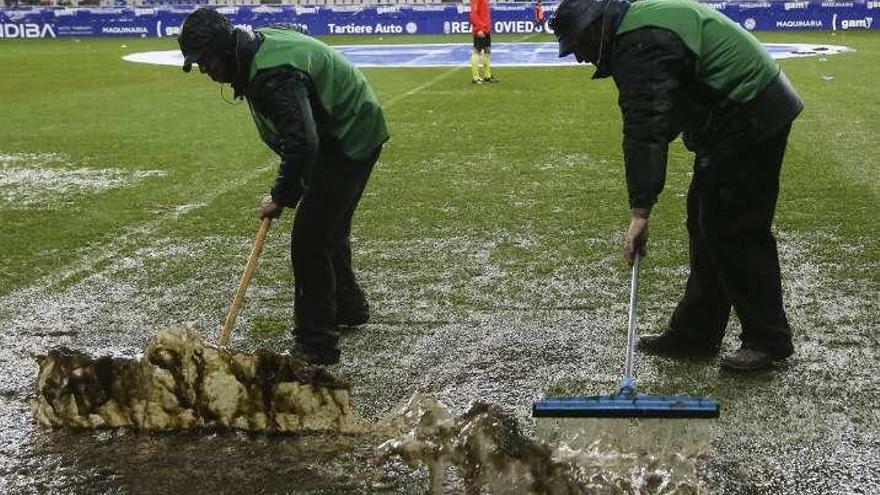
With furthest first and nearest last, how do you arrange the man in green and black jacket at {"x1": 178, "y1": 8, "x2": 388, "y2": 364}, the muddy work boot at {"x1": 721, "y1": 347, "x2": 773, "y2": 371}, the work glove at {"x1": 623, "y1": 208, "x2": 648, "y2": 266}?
the muddy work boot at {"x1": 721, "y1": 347, "x2": 773, "y2": 371} < the man in green and black jacket at {"x1": 178, "y1": 8, "x2": 388, "y2": 364} < the work glove at {"x1": 623, "y1": 208, "x2": 648, "y2": 266}

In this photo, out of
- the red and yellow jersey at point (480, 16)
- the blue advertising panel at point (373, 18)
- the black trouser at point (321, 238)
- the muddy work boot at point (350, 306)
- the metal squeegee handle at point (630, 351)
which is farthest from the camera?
the blue advertising panel at point (373, 18)

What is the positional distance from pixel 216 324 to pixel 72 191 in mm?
4549

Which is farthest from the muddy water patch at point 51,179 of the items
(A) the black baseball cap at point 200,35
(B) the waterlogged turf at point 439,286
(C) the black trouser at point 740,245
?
(C) the black trouser at point 740,245

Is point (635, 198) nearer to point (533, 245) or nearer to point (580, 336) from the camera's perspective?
point (580, 336)

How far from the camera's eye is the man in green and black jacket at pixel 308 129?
449 centimetres

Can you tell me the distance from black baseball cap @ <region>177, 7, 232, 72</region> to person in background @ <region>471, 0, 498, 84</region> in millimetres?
15079

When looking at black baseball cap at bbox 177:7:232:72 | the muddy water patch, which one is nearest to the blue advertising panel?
the muddy water patch

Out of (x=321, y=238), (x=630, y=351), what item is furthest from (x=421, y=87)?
(x=630, y=351)

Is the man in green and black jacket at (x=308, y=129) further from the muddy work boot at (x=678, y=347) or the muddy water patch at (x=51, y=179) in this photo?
the muddy water patch at (x=51, y=179)

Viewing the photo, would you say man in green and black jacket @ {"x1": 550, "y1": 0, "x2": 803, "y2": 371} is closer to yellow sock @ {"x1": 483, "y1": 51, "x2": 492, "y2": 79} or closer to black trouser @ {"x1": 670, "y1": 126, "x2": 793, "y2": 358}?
black trouser @ {"x1": 670, "y1": 126, "x2": 793, "y2": 358}

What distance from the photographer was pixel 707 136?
453 cm

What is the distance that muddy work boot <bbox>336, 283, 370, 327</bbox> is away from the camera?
563cm

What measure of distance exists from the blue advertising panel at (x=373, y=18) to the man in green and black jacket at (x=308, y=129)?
33540 mm

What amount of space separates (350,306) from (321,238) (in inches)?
29.3
